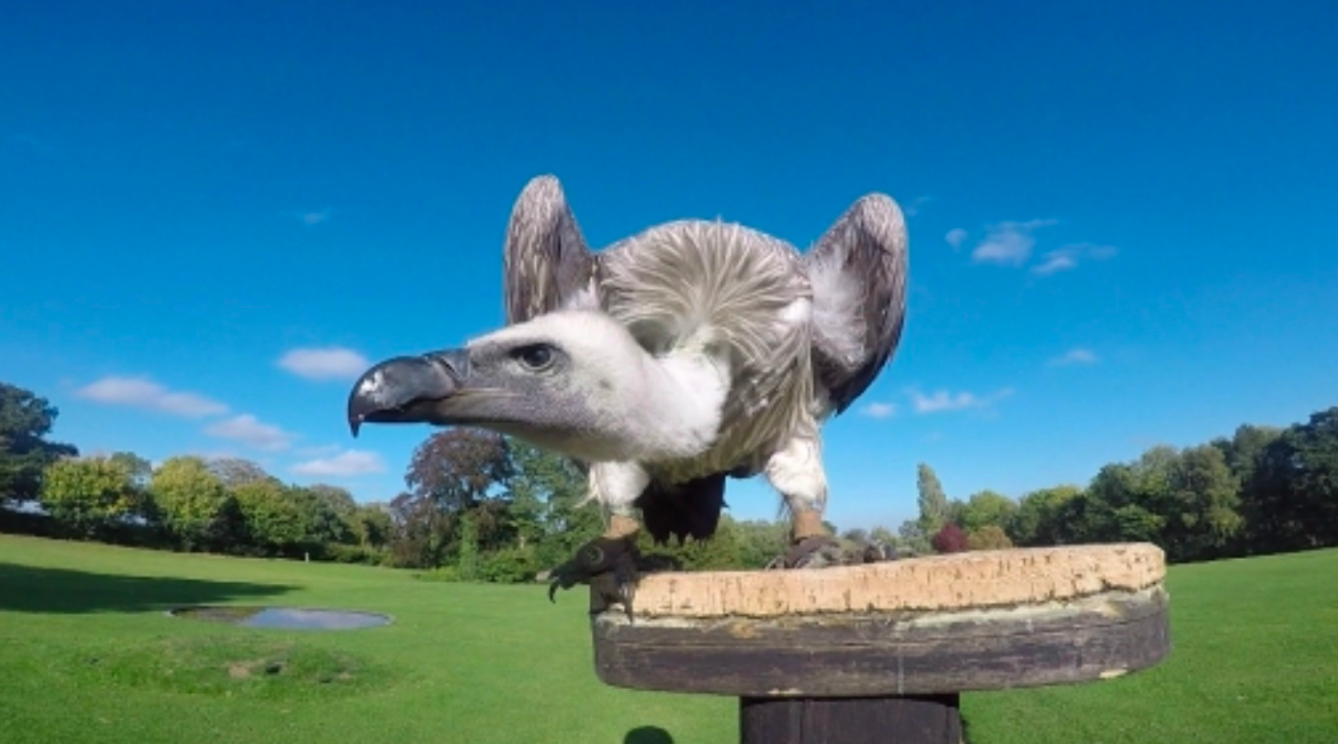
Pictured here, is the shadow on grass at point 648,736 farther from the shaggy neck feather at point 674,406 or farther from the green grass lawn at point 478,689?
the shaggy neck feather at point 674,406

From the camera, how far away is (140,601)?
20.0m

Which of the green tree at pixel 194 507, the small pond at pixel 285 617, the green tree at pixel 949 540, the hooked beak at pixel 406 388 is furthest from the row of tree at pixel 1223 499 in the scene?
the hooked beak at pixel 406 388

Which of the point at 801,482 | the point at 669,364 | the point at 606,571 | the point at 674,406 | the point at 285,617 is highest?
the point at 669,364

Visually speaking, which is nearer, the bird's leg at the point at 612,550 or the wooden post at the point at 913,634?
the wooden post at the point at 913,634

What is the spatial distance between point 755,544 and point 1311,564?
50.6 ft

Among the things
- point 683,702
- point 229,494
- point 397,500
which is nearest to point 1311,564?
point 683,702

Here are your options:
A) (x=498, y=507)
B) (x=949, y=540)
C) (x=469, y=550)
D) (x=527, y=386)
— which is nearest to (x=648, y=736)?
(x=949, y=540)

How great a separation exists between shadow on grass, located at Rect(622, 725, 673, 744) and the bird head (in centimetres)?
819

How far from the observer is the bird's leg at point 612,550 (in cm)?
232

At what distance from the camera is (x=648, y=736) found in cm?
965

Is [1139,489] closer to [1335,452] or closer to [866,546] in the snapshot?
[1335,452]

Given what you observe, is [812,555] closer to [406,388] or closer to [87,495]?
[406,388]

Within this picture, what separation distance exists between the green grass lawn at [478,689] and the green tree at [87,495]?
32191 millimetres

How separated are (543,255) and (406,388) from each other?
1.44m
